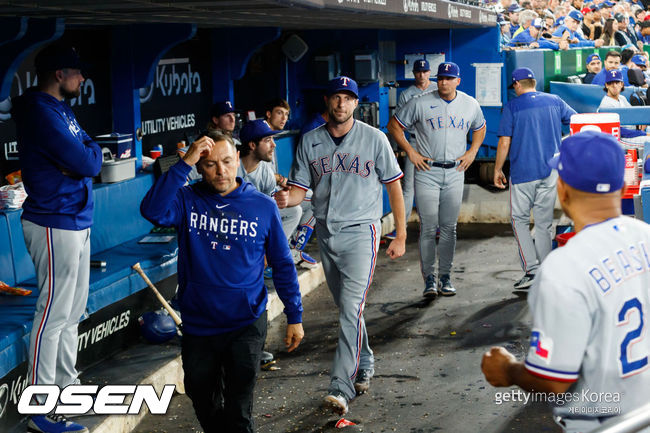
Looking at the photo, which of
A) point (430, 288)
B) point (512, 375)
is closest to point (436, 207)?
point (430, 288)

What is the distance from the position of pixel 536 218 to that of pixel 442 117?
1.29 meters

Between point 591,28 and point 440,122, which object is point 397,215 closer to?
point 440,122

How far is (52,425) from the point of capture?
4816mm

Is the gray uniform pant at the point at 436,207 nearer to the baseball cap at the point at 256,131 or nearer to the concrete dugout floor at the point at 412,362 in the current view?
the concrete dugout floor at the point at 412,362

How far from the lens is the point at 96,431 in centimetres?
488

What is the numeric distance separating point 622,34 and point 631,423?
15757 millimetres

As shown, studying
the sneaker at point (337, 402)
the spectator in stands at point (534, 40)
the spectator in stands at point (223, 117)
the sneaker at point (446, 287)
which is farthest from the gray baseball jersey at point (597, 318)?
the spectator in stands at point (534, 40)

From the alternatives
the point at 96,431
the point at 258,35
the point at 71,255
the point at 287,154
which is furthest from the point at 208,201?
the point at 287,154

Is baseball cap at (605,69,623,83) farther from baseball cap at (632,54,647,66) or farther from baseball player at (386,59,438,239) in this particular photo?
baseball cap at (632,54,647,66)

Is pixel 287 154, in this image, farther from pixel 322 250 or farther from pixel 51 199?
pixel 51 199

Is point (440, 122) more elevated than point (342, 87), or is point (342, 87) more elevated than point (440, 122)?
point (342, 87)

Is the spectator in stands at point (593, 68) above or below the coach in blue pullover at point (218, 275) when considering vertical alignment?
above

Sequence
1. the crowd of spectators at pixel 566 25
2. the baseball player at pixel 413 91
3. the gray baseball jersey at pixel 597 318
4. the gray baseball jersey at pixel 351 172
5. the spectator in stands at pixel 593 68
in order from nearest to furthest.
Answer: the gray baseball jersey at pixel 597 318 < the gray baseball jersey at pixel 351 172 < the baseball player at pixel 413 91 < the spectator in stands at pixel 593 68 < the crowd of spectators at pixel 566 25

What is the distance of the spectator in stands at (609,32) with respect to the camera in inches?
656
